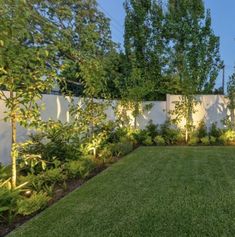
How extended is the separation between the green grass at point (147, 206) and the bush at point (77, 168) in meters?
0.29

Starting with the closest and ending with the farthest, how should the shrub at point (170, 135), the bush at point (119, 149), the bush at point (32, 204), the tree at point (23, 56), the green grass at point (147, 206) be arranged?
the tree at point (23, 56) < the green grass at point (147, 206) < the bush at point (32, 204) < the bush at point (119, 149) < the shrub at point (170, 135)

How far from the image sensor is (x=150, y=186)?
20.2 ft

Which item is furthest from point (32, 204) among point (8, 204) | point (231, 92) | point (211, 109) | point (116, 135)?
point (211, 109)

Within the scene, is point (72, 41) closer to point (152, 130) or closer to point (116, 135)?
point (116, 135)

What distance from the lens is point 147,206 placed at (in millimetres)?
4934

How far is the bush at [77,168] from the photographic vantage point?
6773 mm

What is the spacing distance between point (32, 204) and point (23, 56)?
2.00 m

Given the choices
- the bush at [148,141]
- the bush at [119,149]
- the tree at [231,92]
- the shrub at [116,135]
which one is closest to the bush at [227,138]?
the tree at [231,92]

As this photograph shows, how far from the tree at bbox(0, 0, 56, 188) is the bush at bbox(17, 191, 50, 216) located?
0.50 m

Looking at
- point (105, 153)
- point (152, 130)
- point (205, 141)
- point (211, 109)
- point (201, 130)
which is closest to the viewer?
point (105, 153)

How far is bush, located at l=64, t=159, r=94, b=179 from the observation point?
267 inches

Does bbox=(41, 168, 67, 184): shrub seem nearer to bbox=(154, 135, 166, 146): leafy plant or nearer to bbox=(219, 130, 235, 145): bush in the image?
bbox=(154, 135, 166, 146): leafy plant

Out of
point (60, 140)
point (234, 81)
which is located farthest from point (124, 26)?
point (60, 140)

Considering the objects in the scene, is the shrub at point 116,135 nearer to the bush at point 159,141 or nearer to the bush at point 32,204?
the bush at point 159,141
